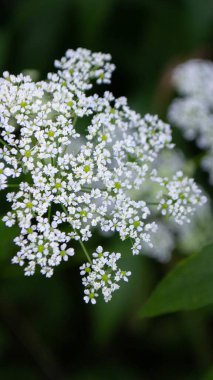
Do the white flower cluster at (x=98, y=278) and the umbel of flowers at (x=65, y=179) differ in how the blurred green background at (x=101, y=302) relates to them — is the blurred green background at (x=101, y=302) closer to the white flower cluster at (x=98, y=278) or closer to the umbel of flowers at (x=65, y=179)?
the umbel of flowers at (x=65, y=179)

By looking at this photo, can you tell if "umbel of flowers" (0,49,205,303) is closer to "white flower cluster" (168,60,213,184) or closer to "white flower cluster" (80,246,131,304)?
"white flower cluster" (80,246,131,304)

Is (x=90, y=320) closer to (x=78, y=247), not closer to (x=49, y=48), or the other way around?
(x=78, y=247)

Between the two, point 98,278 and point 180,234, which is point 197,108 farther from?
point 98,278

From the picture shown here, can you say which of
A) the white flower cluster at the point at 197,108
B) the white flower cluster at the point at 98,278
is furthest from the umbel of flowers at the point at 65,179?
the white flower cluster at the point at 197,108

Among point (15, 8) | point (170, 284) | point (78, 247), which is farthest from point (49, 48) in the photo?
point (170, 284)

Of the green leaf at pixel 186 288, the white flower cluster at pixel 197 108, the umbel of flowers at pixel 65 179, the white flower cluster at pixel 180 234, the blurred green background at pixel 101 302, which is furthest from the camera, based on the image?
the blurred green background at pixel 101 302

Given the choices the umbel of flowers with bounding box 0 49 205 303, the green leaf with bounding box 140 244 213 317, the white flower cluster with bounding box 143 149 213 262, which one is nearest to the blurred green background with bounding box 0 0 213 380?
the white flower cluster with bounding box 143 149 213 262
